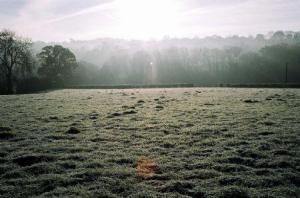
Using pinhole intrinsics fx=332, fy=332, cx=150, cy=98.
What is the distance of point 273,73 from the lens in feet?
357

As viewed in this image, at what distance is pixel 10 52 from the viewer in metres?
75.0

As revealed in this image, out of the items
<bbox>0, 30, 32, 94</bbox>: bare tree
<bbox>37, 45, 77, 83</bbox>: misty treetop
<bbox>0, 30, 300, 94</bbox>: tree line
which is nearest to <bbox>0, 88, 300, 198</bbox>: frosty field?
<bbox>0, 30, 32, 94</bbox>: bare tree

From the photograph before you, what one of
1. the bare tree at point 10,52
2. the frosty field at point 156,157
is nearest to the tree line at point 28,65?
the bare tree at point 10,52

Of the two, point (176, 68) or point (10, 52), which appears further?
point (176, 68)

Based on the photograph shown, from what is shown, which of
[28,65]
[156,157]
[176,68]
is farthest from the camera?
[176,68]

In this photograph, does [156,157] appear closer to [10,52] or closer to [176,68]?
[10,52]

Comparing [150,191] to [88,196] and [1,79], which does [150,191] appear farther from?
[1,79]

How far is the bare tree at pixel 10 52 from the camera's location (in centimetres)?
7425

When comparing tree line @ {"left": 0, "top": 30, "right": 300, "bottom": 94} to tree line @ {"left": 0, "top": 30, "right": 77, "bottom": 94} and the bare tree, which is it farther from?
the bare tree

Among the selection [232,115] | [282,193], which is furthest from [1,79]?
[282,193]

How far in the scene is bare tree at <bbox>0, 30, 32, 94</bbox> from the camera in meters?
74.2

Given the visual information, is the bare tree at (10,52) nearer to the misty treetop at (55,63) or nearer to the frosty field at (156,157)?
the misty treetop at (55,63)

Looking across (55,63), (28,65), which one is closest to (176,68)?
(55,63)

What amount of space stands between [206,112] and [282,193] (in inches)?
579
